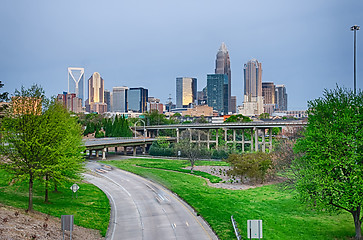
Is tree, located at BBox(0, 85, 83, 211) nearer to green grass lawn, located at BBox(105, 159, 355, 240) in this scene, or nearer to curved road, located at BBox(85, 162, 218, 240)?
curved road, located at BBox(85, 162, 218, 240)

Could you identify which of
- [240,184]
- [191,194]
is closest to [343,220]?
[191,194]

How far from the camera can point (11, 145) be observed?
20.0m

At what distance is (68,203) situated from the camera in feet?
82.2

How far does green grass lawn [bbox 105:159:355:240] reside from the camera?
64.2ft

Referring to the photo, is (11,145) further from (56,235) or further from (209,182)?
(209,182)

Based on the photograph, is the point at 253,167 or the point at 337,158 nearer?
the point at 337,158

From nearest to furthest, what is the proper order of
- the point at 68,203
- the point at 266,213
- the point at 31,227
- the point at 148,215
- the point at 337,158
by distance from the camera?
the point at 31,227 < the point at 337,158 < the point at 266,213 < the point at 148,215 < the point at 68,203

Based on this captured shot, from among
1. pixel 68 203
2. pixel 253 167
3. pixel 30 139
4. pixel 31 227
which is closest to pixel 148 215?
pixel 68 203

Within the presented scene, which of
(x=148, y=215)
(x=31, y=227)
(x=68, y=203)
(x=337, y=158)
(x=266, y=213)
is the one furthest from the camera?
(x=68, y=203)

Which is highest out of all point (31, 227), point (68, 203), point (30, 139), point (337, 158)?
point (30, 139)

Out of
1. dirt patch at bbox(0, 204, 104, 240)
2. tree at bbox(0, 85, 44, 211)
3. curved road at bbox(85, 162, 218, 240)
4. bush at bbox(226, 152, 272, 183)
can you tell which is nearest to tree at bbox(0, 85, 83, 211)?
tree at bbox(0, 85, 44, 211)

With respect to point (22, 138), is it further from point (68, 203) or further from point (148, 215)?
point (148, 215)

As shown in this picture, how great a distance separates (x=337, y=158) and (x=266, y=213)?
28.1ft

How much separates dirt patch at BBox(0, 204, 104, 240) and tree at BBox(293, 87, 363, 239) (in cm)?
1360
